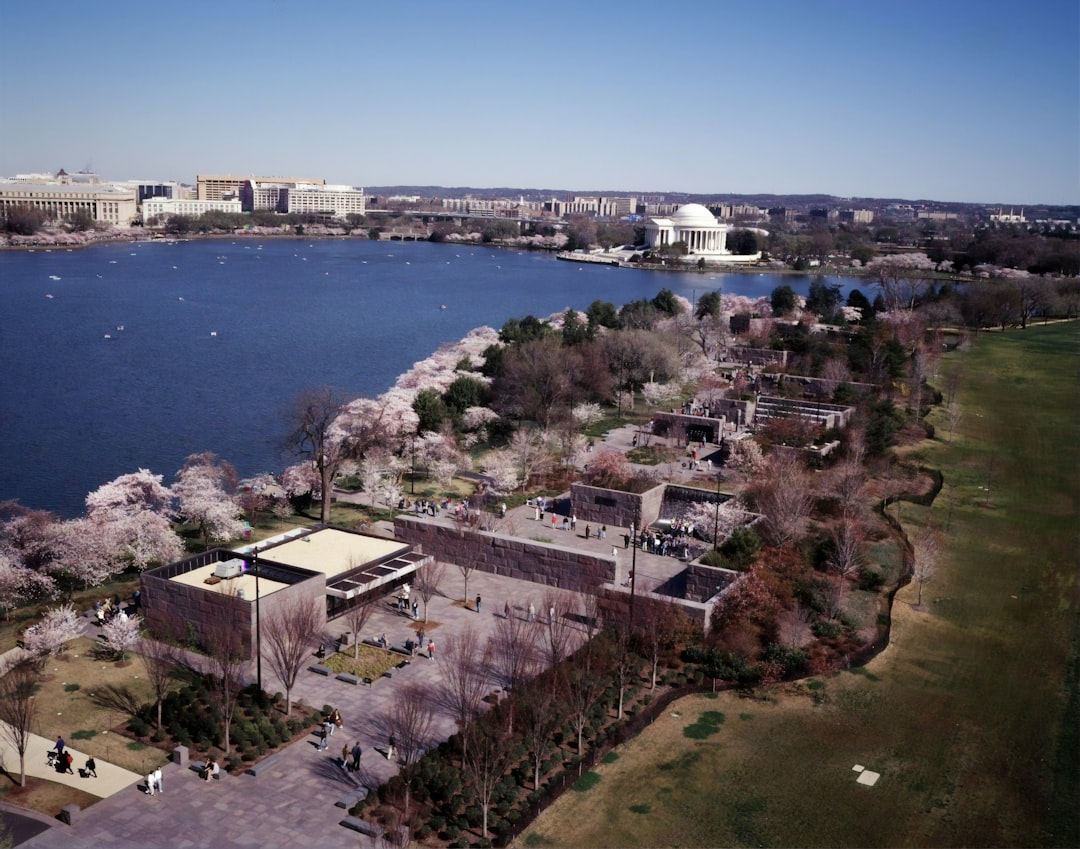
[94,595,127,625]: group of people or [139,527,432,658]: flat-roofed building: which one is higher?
[139,527,432,658]: flat-roofed building

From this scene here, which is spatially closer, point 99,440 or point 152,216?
point 99,440

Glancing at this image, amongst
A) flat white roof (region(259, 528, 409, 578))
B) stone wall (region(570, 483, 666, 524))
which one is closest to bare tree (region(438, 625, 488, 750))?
flat white roof (region(259, 528, 409, 578))

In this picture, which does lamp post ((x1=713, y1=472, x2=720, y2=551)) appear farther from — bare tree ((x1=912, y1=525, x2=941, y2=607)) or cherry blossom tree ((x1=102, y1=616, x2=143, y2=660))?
cherry blossom tree ((x1=102, y1=616, x2=143, y2=660))

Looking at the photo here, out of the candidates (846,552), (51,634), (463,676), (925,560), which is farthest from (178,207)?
(463,676)

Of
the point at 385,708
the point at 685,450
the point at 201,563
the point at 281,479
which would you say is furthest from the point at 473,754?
the point at 685,450

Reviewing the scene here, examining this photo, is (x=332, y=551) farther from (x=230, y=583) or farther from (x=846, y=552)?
(x=846, y=552)

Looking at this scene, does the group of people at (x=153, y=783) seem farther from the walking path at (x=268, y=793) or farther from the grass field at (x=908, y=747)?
the grass field at (x=908, y=747)

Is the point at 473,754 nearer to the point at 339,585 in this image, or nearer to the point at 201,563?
the point at 339,585
